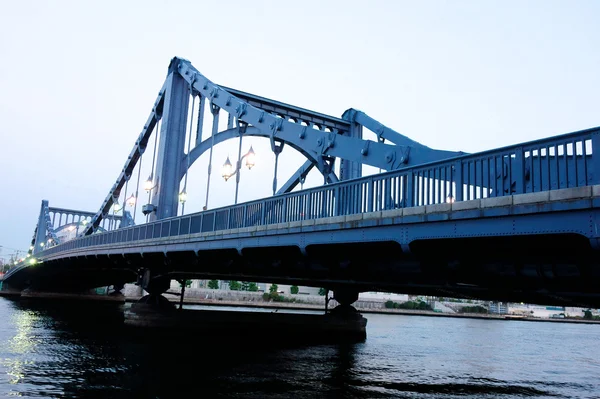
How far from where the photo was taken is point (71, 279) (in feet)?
247

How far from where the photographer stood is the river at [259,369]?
17.6 m

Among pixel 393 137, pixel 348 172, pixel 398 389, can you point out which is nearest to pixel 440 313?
pixel 348 172

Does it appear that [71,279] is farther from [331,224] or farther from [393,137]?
[331,224]

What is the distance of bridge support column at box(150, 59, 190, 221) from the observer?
1565 inches

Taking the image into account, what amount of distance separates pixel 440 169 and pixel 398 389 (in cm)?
969

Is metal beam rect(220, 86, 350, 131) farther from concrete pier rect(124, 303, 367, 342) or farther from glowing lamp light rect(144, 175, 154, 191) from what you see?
concrete pier rect(124, 303, 367, 342)

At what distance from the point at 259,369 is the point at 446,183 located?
1375 cm

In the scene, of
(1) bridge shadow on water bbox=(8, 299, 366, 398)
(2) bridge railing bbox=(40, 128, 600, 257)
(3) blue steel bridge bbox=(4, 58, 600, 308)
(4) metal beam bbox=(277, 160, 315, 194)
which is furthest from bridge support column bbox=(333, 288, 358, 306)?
(2) bridge railing bbox=(40, 128, 600, 257)

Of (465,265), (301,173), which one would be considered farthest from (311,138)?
(301,173)

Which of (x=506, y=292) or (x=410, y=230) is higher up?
(x=410, y=230)

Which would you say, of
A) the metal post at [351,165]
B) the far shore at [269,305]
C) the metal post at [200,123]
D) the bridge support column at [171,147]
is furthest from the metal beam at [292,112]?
the far shore at [269,305]

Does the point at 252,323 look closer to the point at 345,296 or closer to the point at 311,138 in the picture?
the point at 345,296

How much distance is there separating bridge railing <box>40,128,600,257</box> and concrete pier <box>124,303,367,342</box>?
53.0 feet

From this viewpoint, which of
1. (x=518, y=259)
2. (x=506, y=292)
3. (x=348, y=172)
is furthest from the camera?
(x=348, y=172)
